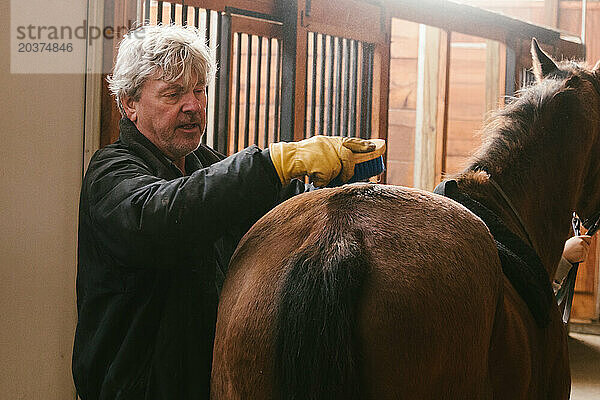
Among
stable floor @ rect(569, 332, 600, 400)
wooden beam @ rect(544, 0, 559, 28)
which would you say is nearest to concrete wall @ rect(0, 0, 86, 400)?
stable floor @ rect(569, 332, 600, 400)

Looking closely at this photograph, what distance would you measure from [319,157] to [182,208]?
0.27 meters

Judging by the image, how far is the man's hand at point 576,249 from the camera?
2.34 meters

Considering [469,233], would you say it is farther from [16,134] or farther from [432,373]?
[16,134]

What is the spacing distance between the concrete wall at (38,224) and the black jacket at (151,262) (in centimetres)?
45

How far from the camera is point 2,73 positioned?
70.9 inches

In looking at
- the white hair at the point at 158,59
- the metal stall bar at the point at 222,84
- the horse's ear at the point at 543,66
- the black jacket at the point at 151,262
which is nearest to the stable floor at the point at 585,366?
the horse's ear at the point at 543,66

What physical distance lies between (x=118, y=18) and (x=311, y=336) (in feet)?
4.38

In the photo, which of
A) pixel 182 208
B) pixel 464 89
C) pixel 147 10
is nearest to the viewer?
pixel 182 208

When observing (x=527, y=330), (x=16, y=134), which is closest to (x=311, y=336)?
(x=527, y=330)

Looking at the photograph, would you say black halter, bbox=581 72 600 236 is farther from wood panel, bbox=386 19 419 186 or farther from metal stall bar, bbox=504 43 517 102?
wood panel, bbox=386 19 419 186

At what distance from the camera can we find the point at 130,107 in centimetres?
157

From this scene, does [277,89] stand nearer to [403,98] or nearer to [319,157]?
[319,157]

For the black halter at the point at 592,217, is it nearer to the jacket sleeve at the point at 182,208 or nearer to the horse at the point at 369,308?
the horse at the point at 369,308

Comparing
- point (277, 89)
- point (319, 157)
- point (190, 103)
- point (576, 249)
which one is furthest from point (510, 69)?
point (319, 157)
